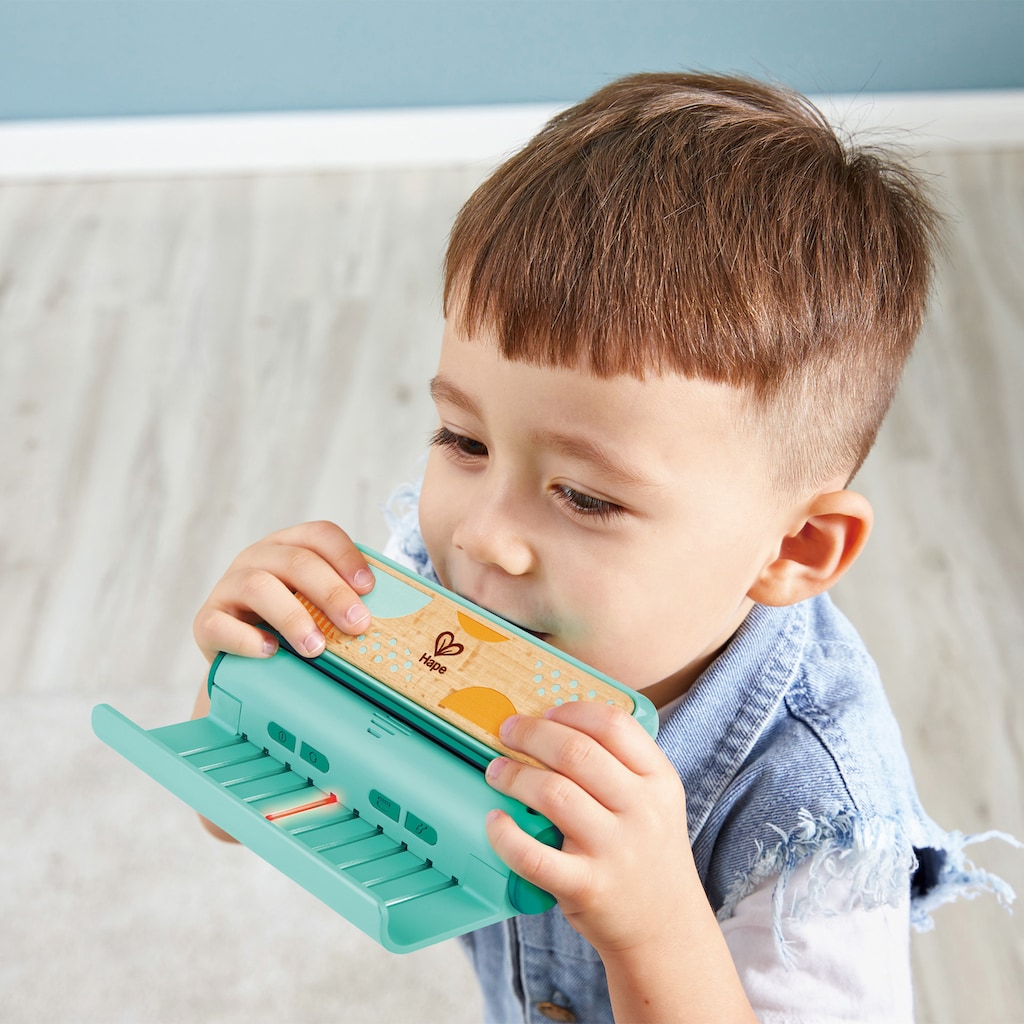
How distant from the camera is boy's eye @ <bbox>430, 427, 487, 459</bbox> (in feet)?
1.98

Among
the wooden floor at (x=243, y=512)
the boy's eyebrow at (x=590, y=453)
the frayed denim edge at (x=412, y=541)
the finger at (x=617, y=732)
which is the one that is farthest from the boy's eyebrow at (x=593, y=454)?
the wooden floor at (x=243, y=512)

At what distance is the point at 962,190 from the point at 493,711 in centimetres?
186

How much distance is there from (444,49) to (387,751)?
1.86m

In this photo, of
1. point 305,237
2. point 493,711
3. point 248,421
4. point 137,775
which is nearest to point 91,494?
point 248,421

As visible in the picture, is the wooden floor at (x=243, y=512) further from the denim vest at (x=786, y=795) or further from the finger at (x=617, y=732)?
the finger at (x=617, y=732)

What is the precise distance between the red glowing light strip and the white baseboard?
1.80 meters

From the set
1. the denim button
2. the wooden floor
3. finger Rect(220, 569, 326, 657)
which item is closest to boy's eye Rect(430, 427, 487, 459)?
finger Rect(220, 569, 326, 657)

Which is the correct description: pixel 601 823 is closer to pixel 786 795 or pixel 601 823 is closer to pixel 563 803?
pixel 563 803

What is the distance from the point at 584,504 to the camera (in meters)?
0.57

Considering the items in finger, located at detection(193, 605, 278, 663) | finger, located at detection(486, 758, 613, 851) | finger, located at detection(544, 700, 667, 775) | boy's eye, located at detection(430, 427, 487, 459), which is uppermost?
boy's eye, located at detection(430, 427, 487, 459)

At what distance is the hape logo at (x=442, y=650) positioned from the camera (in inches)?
21.6

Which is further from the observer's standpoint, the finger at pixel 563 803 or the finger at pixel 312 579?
the finger at pixel 312 579

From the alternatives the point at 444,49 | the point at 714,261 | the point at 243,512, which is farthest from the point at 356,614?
the point at 444,49

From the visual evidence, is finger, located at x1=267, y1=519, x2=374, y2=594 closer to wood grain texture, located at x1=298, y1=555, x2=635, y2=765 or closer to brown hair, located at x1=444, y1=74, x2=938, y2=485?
wood grain texture, located at x1=298, y1=555, x2=635, y2=765
